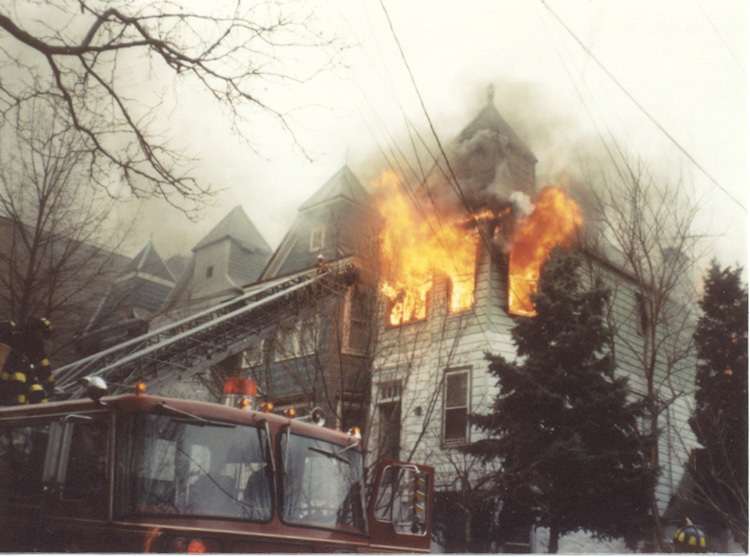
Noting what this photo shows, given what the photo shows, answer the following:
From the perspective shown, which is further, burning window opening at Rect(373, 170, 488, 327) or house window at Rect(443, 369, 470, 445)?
burning window opening at Rect(373, 170, 488, 327)

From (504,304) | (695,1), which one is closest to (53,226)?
(504,304)

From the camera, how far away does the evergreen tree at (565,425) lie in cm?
631

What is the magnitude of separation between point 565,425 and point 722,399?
1.47 m

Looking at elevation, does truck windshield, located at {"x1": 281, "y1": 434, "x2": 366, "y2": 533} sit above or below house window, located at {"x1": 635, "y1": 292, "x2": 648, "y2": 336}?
below

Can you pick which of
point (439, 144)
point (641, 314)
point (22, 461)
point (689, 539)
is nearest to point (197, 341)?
point (22, 461)

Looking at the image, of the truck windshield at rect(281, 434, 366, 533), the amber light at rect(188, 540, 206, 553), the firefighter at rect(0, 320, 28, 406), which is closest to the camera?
the amber light at rect(188, 540, 206, 553)

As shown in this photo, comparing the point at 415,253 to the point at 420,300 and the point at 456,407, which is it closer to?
the point at 420,300

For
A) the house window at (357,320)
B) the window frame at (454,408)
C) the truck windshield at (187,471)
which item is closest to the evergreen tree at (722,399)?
the window frame at (454,408)

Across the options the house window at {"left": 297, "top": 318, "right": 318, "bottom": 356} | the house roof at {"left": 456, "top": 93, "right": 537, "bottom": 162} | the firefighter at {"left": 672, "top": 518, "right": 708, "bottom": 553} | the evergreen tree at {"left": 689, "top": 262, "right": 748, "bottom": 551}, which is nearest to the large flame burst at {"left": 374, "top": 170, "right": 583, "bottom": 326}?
the house roof at {"left": 456, "top": 93, "right": 537, "bottom": 162}

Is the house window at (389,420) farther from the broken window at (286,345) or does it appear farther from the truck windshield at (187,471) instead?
the truck windshield at (187,471)

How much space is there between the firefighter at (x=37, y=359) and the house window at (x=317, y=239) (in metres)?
2.45

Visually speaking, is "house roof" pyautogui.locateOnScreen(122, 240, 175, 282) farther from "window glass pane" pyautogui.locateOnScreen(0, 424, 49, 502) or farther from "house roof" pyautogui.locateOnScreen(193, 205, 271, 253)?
"window glass pane" pyautogui.locateOnScreen(0, 424, 49, 502)

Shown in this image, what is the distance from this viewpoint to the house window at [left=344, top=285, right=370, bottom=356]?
7.16m

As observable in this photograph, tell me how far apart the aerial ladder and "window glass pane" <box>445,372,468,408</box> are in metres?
1.38
